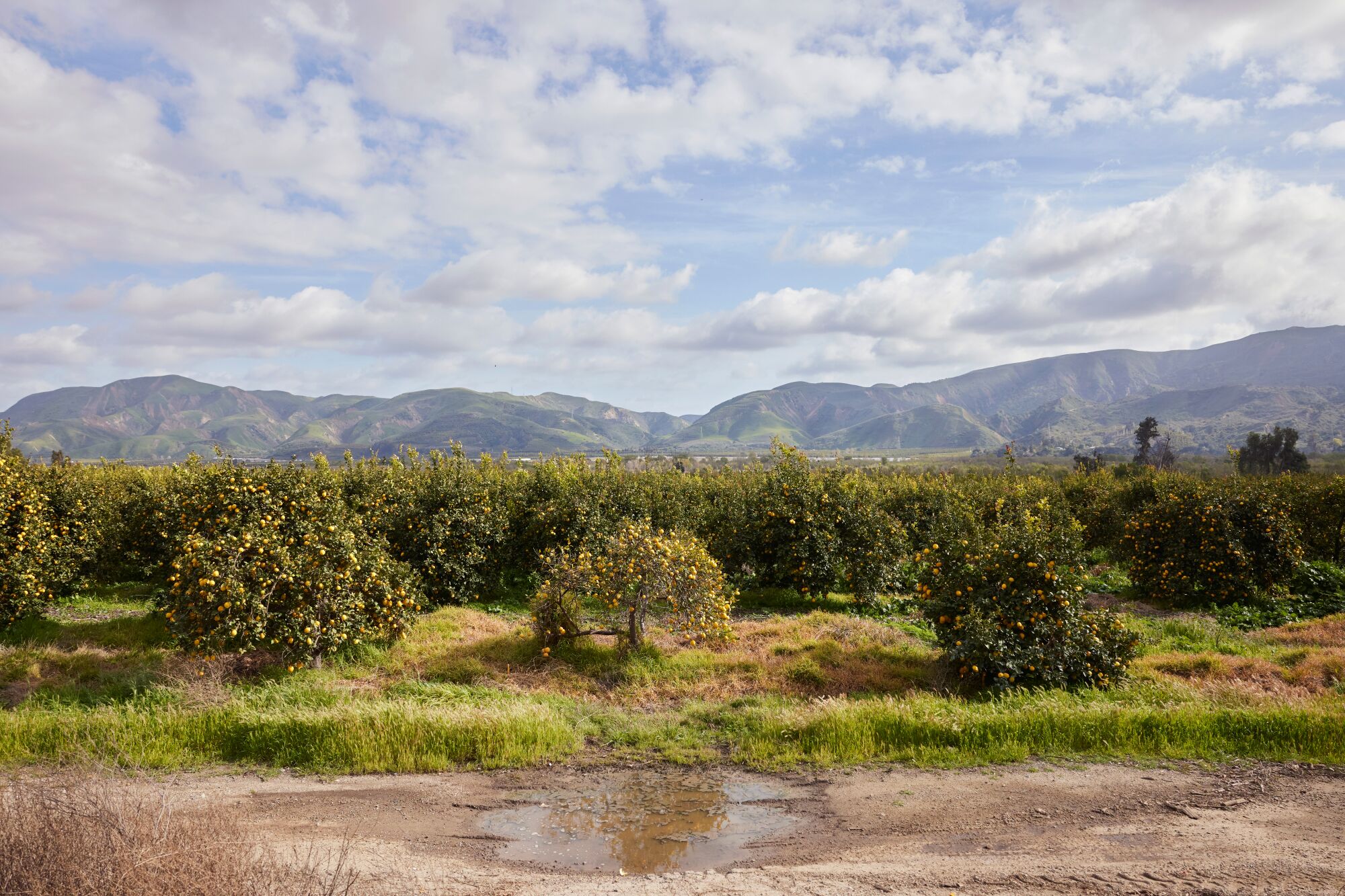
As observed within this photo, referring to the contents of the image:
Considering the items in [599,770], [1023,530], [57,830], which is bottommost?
[599,770]

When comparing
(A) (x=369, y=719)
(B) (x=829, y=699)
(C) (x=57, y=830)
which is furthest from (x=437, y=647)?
(C) (x=57, y=830)

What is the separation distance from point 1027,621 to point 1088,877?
6.17 meters

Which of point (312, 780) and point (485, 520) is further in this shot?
point (485, 520)

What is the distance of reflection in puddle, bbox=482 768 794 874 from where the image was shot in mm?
7000

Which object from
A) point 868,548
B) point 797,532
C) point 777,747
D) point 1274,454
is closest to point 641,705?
point 777,747

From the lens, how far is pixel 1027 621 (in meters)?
11.7

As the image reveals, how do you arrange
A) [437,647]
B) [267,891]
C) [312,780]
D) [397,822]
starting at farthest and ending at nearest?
[437,647], [312,780], [397,822], [267,891]

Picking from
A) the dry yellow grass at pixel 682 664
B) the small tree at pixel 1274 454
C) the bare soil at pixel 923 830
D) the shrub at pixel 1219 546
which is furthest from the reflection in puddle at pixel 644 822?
the small tree at pixel 1274 454

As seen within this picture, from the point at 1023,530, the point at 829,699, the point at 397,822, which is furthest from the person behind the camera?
the point at 1023,530

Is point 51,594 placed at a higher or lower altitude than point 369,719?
higher

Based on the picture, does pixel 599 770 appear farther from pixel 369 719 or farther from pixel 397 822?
pixel 369 719

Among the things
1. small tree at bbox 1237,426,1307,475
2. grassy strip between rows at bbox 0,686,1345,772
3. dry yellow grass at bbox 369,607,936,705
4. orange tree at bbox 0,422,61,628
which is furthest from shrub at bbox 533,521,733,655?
small tree at bbox 1237,426,1307,475

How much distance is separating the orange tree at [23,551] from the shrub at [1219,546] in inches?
1106

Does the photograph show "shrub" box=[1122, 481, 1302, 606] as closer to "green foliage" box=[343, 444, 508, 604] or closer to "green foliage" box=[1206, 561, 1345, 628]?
"green foliage" box=[1206, 561, 1345, 628]
